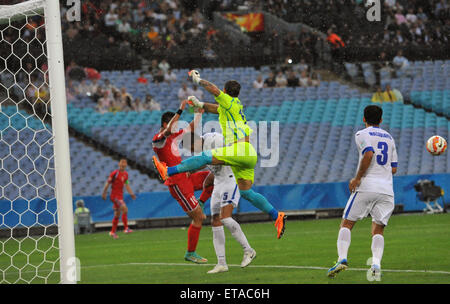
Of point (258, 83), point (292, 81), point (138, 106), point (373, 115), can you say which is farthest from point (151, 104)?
point (373, 115)

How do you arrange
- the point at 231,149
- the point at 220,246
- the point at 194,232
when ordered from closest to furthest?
the point at 231,149 < the point at 220,246 < the point at 194,232

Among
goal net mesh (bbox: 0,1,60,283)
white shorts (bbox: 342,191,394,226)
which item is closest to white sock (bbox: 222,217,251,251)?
white shorts (bbox: 342,191,394,226)

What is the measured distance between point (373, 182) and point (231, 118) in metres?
2.19

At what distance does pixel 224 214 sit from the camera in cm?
1015

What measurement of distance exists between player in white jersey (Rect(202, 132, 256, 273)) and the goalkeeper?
0.71 feet

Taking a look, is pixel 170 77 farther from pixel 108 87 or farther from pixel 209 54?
pixel 108 87

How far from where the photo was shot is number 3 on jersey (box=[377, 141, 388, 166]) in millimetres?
8594

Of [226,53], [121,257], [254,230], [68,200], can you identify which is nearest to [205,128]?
[226,53]

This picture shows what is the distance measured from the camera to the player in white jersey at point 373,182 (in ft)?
28.0

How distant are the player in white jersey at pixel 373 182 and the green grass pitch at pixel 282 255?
18.6 inches

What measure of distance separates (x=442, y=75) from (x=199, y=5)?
1018cm

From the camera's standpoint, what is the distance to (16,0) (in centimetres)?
2747
